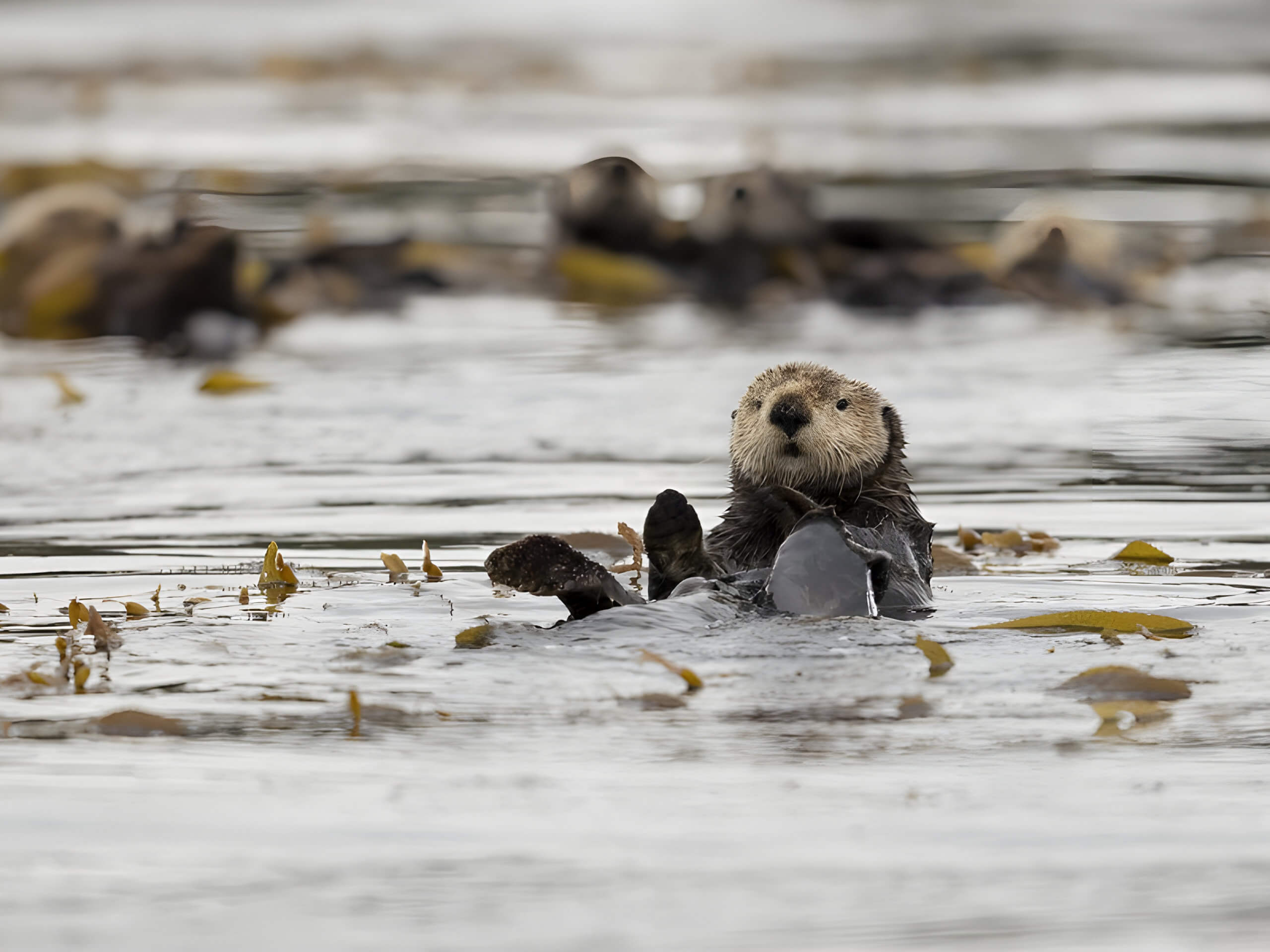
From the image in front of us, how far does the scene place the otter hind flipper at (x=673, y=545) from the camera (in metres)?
4.38

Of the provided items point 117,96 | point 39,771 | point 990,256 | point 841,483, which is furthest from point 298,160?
A: point 39,771

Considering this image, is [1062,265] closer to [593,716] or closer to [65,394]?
[65,394]

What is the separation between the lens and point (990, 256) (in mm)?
13680

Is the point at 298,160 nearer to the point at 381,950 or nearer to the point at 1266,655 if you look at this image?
the point at 1266,655

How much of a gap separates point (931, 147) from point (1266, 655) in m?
16.0

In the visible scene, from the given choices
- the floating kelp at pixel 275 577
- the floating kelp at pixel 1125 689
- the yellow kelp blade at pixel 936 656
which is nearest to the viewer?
the floating kelp at pixel 1125 689

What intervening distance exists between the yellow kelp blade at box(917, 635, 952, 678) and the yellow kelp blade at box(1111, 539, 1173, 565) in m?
1.75

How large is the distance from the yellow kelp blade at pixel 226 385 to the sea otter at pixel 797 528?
4.57 meters

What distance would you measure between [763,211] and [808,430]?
31.5ft

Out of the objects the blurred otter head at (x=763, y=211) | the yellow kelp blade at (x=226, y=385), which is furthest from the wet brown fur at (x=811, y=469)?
the blurred otter head at (x=763, y=211)

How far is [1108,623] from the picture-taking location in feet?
14.4

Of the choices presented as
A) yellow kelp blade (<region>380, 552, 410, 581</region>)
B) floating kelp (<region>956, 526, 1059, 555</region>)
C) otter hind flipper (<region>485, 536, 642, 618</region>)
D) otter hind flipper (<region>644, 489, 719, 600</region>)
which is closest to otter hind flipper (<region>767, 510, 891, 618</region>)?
otter hind flipper (<region>644, 489, 719, 600</region>)

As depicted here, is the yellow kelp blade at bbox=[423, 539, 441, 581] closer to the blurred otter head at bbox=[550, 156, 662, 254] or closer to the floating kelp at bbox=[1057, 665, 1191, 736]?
the floating kelp at bbox=[1057, 665, 1191, 736]

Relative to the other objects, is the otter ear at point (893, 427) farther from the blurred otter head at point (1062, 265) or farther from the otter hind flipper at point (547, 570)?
the blurred otter head at point (1062, 265)
